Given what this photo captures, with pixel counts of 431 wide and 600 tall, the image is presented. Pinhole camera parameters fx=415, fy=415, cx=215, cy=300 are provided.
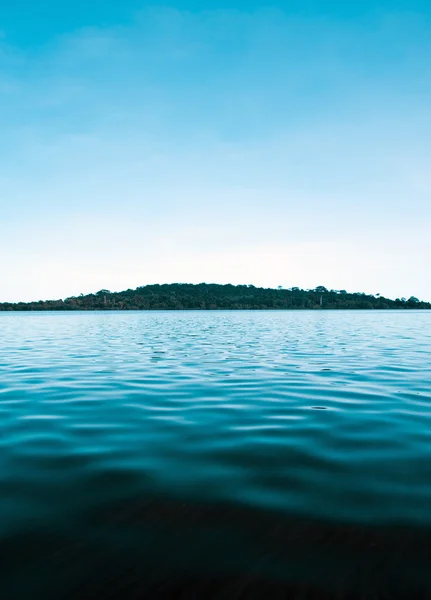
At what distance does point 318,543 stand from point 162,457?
2975mm

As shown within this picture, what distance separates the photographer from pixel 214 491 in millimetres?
5152

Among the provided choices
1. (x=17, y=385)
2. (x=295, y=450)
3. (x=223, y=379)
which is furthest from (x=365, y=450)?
(x=17, y=385)

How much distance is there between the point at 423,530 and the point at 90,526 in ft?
11.2

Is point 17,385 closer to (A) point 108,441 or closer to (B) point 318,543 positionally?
(A) point 108,441

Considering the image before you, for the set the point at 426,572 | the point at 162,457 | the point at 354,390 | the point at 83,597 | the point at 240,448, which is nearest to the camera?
the point at 83,597

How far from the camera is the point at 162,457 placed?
6.39 m

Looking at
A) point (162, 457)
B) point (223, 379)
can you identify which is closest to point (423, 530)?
point (162, 457)

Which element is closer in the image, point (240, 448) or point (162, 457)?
point (162, 457)

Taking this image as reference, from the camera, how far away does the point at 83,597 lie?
3.32 meters

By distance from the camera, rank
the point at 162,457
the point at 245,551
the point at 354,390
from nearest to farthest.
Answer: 1. the point at 245,551
2. the point at 162,457
3. the point at 354,390

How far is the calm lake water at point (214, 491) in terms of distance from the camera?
360 centimetres

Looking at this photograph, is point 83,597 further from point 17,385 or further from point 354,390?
point 17,385

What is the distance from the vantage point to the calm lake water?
3602mm

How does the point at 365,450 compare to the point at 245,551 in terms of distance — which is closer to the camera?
the point at 245,551
